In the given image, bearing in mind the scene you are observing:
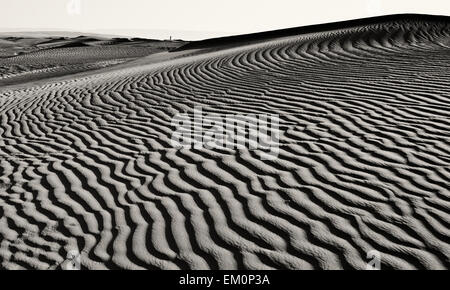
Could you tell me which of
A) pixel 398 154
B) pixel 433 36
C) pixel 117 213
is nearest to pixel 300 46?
pixel 433 36

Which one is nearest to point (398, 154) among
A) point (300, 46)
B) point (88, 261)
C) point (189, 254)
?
point (189, 254)

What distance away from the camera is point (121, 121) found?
27.3 feet

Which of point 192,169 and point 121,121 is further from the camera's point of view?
point 121,121

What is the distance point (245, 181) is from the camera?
519 centimetres

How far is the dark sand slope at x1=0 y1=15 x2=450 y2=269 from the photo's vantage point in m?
3.91

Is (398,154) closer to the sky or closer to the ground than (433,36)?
closer to the ground

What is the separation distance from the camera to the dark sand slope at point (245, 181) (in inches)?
154
